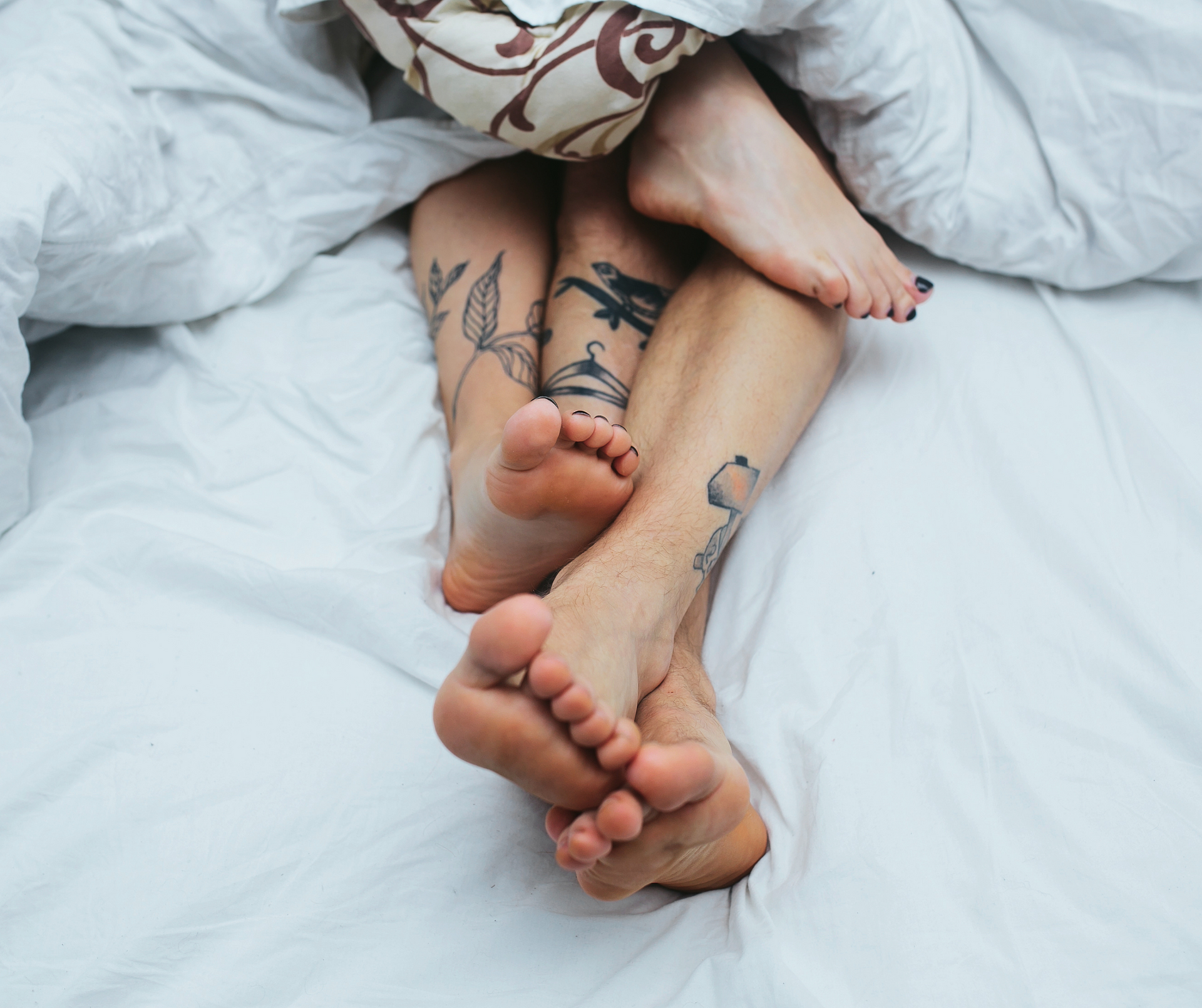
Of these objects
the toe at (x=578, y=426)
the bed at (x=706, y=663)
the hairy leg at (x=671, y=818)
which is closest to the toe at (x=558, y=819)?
the hairy leg at (x=671, y=818)

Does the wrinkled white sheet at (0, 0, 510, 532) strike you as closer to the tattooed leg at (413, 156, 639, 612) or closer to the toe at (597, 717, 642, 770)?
the tattooed leg at (413, 156, 639, 612)

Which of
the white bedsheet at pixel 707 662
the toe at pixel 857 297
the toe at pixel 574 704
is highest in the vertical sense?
the toe at pixel 857 297

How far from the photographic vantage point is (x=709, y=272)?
2.58 ft

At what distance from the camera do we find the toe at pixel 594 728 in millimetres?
439

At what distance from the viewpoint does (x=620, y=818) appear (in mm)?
429

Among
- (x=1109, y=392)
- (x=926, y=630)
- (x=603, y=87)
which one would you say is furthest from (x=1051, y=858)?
(x=603, y=87)

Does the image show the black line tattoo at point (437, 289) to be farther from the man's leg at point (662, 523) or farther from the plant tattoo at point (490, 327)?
the man's leg at point (662, 523)

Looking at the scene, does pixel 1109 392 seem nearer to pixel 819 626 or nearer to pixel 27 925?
pixel 819 626

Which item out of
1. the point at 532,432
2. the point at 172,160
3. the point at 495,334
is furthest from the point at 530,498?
the point at 172,160

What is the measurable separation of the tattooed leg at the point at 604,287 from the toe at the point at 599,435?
0.47 feet

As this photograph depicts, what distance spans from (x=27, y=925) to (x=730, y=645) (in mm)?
510

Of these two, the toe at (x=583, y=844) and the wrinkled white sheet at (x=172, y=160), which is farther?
the wrinkled white sheet at (x=172, y=160)

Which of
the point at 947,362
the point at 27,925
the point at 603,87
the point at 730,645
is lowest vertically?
the point at 27,925

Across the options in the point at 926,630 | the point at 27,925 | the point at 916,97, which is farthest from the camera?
the point at 916,97
